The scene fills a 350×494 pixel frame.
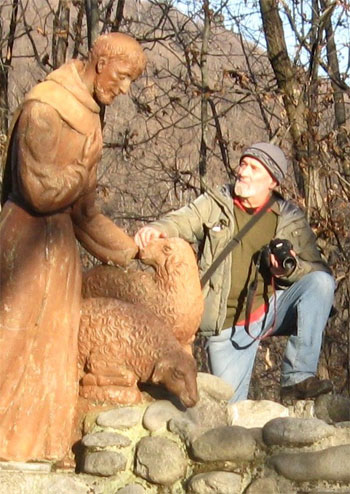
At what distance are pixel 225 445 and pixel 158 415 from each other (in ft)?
1.19

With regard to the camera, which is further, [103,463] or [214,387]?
[214,387]

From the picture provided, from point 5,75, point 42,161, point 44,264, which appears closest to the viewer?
point 42,161

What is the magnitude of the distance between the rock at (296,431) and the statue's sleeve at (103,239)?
1103mm

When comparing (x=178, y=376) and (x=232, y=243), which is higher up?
(x=232, y=243)

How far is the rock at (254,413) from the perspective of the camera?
542 cm

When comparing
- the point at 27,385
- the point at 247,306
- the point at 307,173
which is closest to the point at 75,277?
the point at 27,385

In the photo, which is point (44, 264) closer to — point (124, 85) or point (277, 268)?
point (124, 85)

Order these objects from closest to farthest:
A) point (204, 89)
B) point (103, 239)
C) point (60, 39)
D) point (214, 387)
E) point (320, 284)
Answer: point (103, 239) → point (214, 387) → point (320, 284) → point (204, 89) → point (60, 39)

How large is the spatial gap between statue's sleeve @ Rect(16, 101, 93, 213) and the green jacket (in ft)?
3.84

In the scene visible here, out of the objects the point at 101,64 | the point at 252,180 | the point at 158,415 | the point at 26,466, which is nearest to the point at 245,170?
the point at 252,180

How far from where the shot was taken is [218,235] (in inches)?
242

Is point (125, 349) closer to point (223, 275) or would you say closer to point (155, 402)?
point (155, 402)

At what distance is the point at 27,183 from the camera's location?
4.84m

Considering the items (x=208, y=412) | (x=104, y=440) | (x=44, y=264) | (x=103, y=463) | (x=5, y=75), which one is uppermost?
(x=5, y=75)
